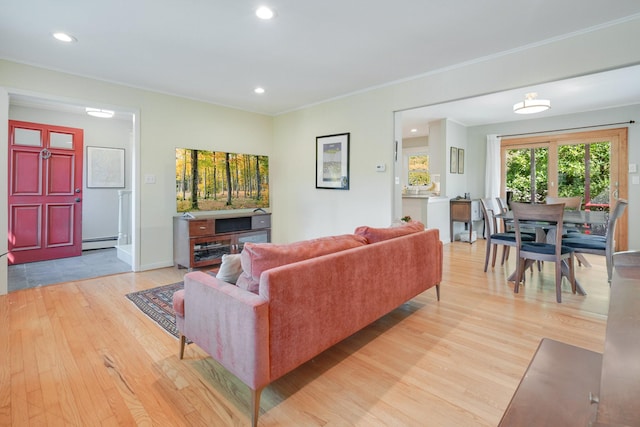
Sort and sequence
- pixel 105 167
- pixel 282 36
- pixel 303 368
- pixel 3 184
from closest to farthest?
pixel 303 368 < pixel 282 36 < pixel 3 184 < pixel 105 167

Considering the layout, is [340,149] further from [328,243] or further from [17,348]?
[17,348]

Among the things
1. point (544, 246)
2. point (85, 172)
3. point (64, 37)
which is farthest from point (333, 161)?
point (85, 172)

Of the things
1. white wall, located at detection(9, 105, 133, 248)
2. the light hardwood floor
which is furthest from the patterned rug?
white wall, located at detection(9, 105, 133, 248)

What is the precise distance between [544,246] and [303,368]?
289 cm

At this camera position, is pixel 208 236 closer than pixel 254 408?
No

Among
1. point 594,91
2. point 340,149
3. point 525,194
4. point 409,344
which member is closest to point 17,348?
point 409,344

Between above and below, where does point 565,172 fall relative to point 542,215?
above

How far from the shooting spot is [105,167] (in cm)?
571

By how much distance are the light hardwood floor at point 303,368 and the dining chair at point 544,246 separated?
0.28m

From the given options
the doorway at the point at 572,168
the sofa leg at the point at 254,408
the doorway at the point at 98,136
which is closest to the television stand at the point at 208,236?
the doorway at the point at 98,136

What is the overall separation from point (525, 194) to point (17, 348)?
25.8ft

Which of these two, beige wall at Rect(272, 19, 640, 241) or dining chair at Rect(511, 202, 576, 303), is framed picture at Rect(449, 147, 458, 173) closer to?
beige wall at Rect(272, 19, 640, 241)

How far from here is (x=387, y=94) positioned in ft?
13.2

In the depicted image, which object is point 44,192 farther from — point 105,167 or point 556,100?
point 556,100
